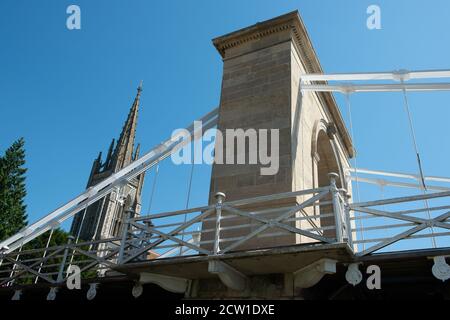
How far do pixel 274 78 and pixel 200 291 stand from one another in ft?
19.5

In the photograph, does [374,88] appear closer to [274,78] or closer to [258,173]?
[274,78]

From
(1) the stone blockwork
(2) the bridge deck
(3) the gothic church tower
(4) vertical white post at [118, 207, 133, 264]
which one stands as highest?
(3) the gothic church tower

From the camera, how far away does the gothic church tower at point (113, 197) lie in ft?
224

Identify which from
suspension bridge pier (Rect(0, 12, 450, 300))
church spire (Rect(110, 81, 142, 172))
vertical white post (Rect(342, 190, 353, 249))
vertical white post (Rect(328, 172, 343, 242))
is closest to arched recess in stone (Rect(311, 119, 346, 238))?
suspension bridge pier (Rect(0, 12, 450, 300))

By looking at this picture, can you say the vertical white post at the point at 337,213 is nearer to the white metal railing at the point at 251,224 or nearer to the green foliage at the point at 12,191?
the white metal railing at the point at 251,224

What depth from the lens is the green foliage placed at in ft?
108

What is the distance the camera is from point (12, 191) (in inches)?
1415

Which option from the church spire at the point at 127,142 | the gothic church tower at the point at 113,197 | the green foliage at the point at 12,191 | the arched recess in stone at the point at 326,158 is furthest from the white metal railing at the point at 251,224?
the church spire at the point at 127,142

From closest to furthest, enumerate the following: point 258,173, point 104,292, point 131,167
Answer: point 258,173 < point 104,292 < point 131,167

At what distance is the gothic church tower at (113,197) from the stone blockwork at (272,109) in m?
51.4

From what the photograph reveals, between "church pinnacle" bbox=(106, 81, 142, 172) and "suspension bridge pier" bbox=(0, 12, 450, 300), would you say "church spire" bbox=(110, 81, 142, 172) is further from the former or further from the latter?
"suspension bridge pier" bbox=(0, 12, 450, 300)
